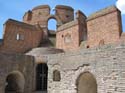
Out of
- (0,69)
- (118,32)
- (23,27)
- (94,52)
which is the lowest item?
(0,69)

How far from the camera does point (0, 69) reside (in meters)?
14.3

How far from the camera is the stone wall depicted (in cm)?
1441

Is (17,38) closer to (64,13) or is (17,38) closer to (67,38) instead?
(67,38)

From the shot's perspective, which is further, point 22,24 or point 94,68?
point 22,24

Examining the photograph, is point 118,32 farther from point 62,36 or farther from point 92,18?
point 62,36

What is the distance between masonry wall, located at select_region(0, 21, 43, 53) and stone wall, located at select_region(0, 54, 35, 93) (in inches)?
197

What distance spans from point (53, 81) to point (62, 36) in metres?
9.68

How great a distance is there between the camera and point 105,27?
17094mm

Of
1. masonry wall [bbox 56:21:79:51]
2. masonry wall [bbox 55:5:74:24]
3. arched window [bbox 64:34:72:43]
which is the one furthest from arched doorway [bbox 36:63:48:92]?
masonry wall [bbox 55:5:74:24]

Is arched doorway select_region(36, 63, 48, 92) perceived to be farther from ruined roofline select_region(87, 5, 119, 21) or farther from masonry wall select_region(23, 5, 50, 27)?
masonry wall select_region(23, 5, 50, 27)

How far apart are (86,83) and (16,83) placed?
7.21 metres

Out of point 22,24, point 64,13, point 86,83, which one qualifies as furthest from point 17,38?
point 86,83

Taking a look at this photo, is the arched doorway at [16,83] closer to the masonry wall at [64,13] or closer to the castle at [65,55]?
the castle at [65,55]

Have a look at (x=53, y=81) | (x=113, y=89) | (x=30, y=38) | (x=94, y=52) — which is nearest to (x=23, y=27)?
(x=30, y=38)
